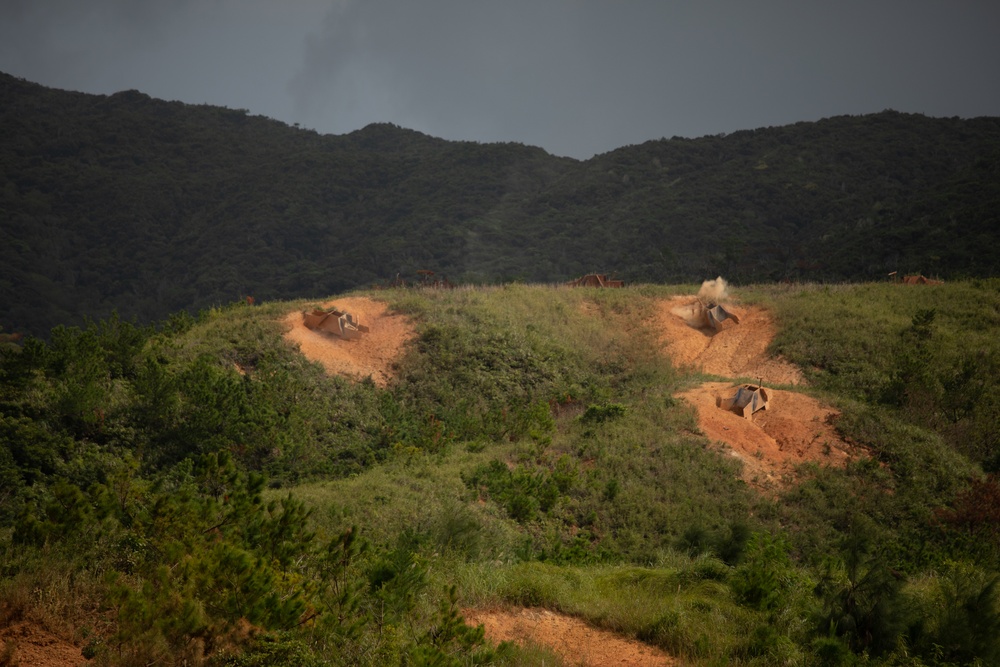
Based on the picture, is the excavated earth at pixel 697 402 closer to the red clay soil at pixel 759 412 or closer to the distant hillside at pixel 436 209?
the red clay soil at pixel 759 412

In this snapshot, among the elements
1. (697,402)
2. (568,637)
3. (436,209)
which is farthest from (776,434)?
(436,209)

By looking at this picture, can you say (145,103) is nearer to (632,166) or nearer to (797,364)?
(632,166)

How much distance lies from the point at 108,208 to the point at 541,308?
52882 millimetres

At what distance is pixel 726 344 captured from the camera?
2305cm

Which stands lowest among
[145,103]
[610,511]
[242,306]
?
[610,511]

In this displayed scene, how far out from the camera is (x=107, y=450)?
42.4 ft

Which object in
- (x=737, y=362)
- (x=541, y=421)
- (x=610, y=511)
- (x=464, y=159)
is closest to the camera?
(x=610, y=511)

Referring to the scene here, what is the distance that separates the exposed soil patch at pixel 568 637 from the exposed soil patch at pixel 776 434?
26.1 feet

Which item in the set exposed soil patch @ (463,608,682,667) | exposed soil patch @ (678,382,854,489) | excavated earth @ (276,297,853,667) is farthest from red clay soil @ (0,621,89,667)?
exposed soil patch @ (678,382,854,489)

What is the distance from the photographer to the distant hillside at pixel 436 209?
47594 millimetres

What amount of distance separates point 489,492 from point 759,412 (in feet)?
26.7

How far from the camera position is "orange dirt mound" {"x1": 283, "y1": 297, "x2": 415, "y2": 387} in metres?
19.8

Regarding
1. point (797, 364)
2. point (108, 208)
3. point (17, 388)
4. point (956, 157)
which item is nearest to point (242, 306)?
point (17, 388)

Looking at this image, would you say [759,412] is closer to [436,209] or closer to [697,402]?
[697,402]
